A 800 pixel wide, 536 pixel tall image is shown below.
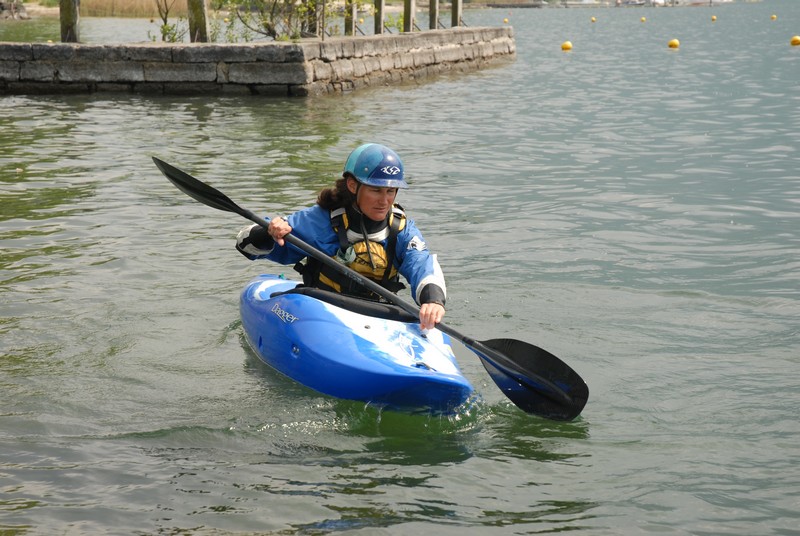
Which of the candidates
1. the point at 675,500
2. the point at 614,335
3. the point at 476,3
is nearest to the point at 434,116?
the point at 614,335

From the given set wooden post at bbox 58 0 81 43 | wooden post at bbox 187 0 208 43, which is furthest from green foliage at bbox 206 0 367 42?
wooden post at bbox 58 0 81 43

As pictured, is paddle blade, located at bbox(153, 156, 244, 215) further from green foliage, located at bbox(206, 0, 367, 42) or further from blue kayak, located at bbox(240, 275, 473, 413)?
green foliage, located at bbox(206, 0, 367, 42)

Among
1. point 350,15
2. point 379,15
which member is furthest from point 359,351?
point 379,15

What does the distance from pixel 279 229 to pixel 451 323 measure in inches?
65.8

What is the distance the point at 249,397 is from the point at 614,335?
241 cm

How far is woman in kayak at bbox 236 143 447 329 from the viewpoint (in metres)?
5.40

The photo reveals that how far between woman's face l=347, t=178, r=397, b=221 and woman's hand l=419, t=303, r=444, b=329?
2.21 feet

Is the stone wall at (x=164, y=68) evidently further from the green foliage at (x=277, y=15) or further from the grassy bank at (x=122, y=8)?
the grassy bank at (x=122, y=8)

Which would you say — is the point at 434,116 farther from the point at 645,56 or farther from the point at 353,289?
the point at 645,56

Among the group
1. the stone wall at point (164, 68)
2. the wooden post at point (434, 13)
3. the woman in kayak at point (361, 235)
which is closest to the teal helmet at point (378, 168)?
the woman in kayak at point (361, 235)

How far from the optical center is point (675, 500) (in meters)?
4.30

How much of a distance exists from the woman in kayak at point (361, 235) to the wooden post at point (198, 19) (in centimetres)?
1288

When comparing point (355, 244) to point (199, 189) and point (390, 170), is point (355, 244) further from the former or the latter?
point (199, 189)

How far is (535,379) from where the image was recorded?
16.9 ft
